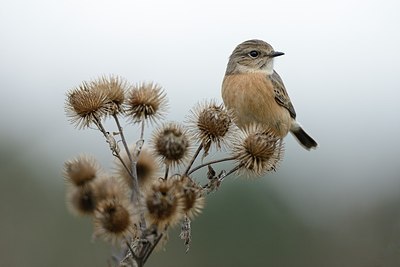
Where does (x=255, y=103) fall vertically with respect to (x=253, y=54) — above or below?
below

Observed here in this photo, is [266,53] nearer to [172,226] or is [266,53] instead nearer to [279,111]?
[279,111]

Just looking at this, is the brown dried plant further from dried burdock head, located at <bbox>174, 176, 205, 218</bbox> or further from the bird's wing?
the bird's wing

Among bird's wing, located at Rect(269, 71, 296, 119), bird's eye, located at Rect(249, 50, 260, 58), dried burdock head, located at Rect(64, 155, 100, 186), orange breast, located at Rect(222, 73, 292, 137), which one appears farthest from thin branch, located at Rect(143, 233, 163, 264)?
bird's eye, located at Rect(249, 50, 260, 58)

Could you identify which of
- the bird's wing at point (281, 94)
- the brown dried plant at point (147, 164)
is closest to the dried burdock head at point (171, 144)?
the brown dried plant at point (147, 164)

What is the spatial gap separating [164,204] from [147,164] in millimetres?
1168

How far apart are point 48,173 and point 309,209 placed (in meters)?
5.00

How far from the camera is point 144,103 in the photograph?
19.9ft

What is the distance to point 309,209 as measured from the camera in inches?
626

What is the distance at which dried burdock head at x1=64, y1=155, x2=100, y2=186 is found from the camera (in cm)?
601

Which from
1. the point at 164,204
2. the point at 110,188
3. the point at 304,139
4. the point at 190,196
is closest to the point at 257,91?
the point at 304,139

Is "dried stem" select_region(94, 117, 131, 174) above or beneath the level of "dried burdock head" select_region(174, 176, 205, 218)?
above

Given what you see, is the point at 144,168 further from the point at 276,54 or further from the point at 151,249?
the point at 276,54

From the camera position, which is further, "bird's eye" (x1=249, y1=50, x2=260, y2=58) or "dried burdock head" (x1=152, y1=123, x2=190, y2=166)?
"bird's eye" (x1=249, y1=50, x2=260, y2=58)

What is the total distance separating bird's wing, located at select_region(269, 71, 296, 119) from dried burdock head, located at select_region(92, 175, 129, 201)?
107 inches
